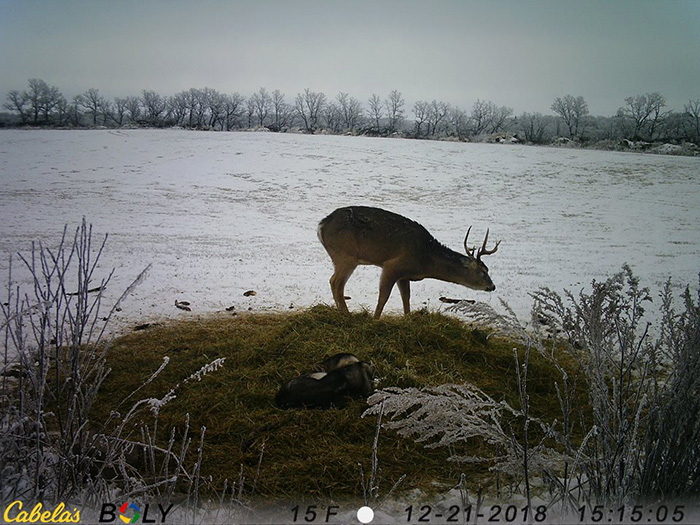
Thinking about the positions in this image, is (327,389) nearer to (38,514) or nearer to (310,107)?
(38,514)

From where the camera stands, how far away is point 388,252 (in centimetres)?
398

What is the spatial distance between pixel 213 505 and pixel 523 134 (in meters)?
5.31

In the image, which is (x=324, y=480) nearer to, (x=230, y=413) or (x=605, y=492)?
(x=230, y=413)

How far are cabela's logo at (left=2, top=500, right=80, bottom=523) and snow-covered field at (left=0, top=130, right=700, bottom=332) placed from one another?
306cm

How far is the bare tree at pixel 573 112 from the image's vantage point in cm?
533

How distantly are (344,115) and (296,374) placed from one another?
339cm

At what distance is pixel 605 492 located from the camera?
1621 millimetres

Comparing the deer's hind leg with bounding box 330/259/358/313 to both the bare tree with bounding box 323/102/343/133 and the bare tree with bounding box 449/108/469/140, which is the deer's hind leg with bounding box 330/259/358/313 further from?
the bare tree with bounding box 449/108/469/140

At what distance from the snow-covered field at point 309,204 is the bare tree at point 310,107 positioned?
306mm

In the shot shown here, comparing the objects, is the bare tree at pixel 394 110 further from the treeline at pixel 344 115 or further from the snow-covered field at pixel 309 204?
the snow-covered field at pixel 309 204

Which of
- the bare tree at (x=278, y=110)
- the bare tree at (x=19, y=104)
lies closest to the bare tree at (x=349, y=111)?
the bare tree at (x=278, y=110)

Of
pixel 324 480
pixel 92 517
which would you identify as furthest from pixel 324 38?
pixel 92 517

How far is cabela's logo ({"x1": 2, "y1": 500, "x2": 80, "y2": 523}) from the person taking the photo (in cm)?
151

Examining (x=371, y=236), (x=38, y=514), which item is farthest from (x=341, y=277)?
(x=38, y=514)
